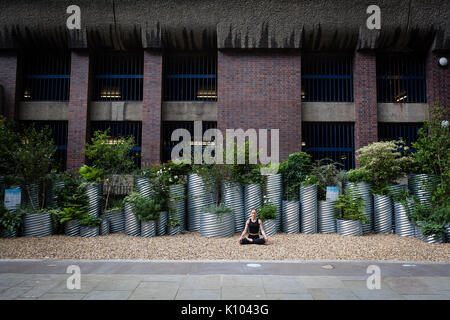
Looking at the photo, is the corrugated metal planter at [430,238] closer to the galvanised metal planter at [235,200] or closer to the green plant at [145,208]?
the galvanised metal planter at [235,200]

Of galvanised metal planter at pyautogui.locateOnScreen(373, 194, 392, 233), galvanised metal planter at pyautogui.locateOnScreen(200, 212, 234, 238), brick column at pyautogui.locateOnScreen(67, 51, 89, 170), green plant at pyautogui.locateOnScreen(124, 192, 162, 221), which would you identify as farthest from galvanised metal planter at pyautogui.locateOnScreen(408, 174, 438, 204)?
brick column at pyautogui.locateOnScreen(67, 51, 89, 170)

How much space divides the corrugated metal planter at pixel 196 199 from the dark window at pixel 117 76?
8.02 metres

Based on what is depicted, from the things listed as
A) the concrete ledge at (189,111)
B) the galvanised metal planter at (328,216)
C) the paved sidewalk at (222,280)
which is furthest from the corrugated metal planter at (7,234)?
the galvanised metal planter at (328,216)

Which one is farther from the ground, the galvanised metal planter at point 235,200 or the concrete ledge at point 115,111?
the concrete ledge at point 115,111

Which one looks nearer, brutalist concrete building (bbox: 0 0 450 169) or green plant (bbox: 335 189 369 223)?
green plant (bbox: 335 189 369 223)

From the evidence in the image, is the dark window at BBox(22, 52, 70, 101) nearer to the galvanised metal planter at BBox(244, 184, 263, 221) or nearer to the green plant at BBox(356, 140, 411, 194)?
the galvanised metal planter at BBox(244, 184, 263, 221)

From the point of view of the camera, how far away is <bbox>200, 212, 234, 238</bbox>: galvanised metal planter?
890cm

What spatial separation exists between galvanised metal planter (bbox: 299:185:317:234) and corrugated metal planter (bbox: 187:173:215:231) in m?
2.87

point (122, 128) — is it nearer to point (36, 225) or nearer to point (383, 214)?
point (36, 225)

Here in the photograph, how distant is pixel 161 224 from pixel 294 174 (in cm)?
456

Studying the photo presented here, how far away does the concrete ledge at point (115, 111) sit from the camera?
15.2 m

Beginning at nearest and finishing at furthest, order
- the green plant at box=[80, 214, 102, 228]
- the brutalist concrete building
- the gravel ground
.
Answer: the gravel ground → the green plant at box=[80, 214, 102, 228] → the brutalist concrete building

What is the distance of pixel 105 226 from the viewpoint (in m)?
9.50

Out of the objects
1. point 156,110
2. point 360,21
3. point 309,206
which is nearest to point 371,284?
point 309,206
